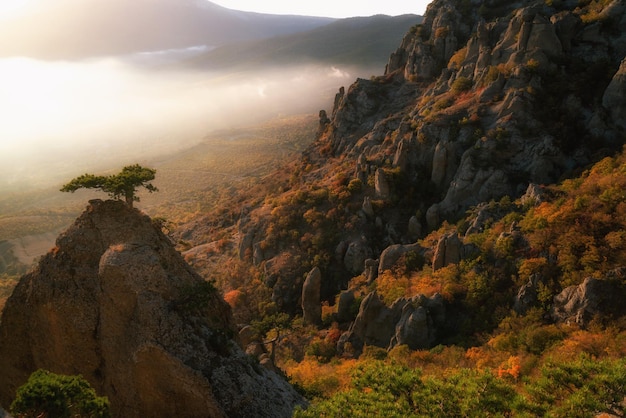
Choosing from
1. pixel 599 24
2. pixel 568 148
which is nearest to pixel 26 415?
pixel 568 148

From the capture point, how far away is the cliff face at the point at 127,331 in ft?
61.1

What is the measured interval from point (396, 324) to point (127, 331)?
22.6 meters

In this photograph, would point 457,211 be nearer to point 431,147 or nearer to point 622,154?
point 431,147

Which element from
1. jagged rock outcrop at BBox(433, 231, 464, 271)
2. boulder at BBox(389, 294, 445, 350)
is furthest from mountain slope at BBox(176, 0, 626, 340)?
boulder at BBox(389, 294, 445, 350)

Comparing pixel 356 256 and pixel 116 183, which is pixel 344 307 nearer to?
pixel 356 256

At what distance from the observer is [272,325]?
4356cm

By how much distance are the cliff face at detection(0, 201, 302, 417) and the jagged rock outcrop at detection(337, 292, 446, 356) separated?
13.8 m

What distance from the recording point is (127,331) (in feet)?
64.2

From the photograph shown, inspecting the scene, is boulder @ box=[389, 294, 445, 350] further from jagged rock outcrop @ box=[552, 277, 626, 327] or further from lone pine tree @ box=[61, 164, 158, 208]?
lone pine tree @ box=[61, 164, 158, 208]

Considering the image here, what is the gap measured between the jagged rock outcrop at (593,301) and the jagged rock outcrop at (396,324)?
30.9 ft

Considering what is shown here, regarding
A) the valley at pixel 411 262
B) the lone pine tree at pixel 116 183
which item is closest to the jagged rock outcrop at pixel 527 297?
the valley at pixel 411 262

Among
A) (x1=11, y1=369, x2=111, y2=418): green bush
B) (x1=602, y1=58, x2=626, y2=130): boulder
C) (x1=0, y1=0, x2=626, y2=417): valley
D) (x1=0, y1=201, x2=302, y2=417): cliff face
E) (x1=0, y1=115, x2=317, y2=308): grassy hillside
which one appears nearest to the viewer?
(x1=11, y1=369, x2=111, y2=418): green bush

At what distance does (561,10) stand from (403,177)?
33055mm

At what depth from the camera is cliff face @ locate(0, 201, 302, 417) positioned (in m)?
18.6
